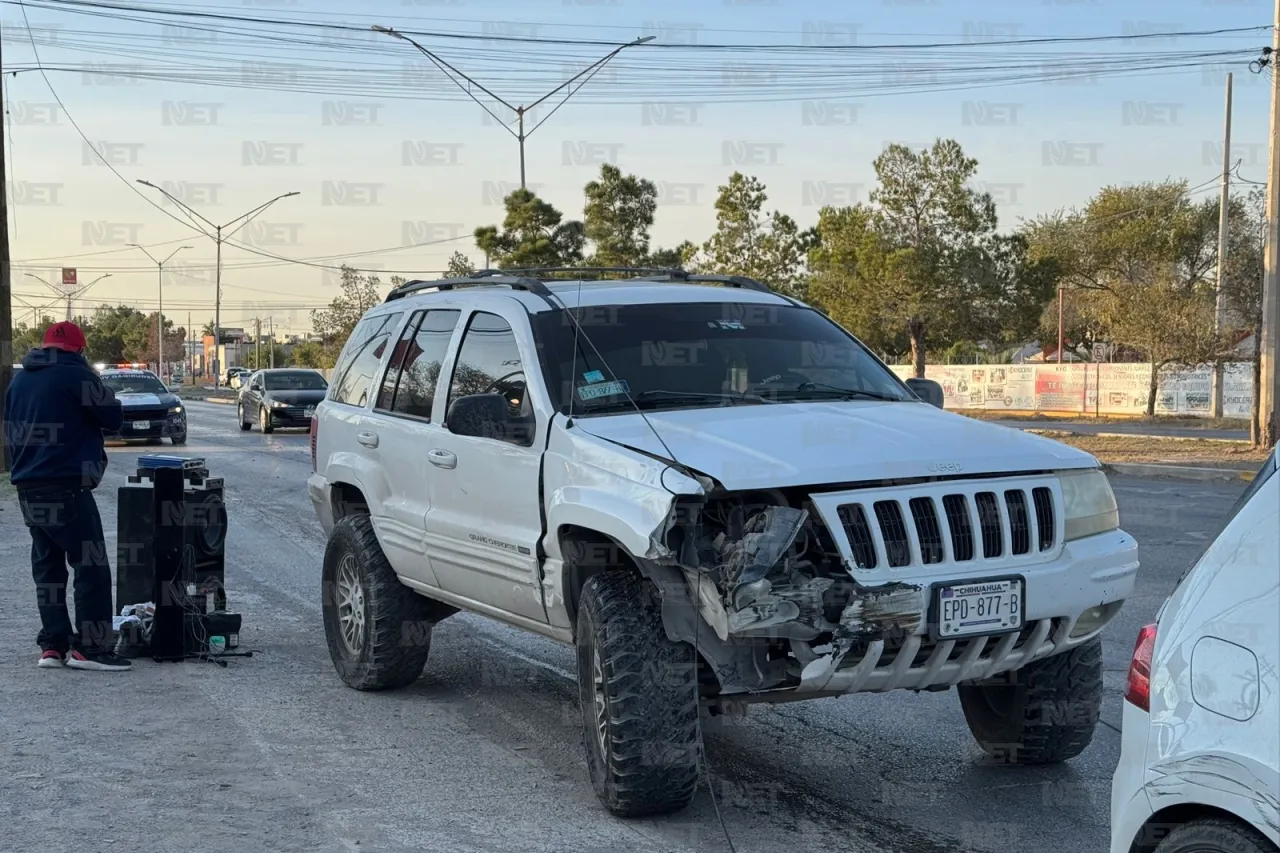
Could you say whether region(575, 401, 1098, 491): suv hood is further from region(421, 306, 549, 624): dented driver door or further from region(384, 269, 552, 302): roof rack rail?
region(384, 269, 552, 302): roof rack rail

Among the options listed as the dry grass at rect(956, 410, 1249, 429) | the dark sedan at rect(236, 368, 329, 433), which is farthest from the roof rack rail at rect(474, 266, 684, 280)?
the dry grass at rect(956, 410, 1249, 429)

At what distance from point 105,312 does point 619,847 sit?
146 m

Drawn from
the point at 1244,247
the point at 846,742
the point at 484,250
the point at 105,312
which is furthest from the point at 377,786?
the point at 105,312

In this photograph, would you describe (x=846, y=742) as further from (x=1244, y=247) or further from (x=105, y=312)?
(x=105, y=312)

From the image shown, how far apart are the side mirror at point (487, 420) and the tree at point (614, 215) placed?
1441 inches

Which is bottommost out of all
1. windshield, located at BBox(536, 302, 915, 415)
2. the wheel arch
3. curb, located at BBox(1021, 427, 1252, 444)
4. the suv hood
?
curb, located at BBox(1021, 427, 1252, 444)

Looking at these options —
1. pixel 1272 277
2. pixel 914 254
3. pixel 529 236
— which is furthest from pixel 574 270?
pixel 914 254

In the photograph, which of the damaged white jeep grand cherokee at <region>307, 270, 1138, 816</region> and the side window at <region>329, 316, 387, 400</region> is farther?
the side window at <region>329, 316, 387, 400</region>

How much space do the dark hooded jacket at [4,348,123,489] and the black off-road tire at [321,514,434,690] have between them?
1517mm

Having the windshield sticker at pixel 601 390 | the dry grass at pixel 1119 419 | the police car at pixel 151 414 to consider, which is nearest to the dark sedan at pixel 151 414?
the police car at pixel 151 414

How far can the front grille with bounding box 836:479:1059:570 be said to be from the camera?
476cm

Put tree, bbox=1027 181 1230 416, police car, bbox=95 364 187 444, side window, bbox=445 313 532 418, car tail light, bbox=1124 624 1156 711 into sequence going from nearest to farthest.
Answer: car tail light, bbox=1124 624 1156 711 → side window, bbox=445 313 532 418 → police car, bbox=95 364 187 444 → tree, bbox=1027 181 1230 416

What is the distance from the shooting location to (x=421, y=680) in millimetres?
7609

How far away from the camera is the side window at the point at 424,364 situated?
6926 millimetres
